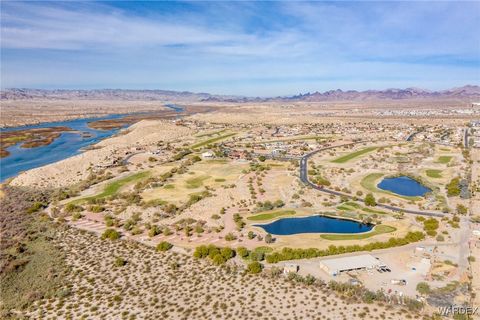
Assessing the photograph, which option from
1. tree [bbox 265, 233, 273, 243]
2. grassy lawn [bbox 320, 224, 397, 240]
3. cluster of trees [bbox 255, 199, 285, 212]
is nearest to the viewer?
tree [bbox 265, 233, 273, 243]

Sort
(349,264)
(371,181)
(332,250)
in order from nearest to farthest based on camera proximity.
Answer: (349,264) < (332,250) < (371,181)

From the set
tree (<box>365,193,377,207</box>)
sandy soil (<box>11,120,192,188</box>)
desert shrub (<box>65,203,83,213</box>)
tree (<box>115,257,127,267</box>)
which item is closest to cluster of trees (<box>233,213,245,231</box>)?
tree (<box>115,257,127,267</box>)

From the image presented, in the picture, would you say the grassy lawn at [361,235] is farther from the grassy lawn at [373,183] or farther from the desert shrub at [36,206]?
the desert shrub at [36,206]

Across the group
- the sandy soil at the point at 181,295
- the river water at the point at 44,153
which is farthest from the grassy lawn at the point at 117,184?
the river water at the point at 44,153

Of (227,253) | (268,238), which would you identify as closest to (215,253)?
(227,253)

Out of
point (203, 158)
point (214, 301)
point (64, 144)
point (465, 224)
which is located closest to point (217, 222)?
point (214, 301)

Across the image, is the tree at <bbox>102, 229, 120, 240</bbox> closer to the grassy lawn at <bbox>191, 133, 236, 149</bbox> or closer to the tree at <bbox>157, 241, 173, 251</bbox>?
the tree at <bbox>157, 241, 173, 251</bbox>

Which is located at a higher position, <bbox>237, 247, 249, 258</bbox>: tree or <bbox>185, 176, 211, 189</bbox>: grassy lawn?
<bbox>185, 176, 211, 189</bbox>: grassy lawn

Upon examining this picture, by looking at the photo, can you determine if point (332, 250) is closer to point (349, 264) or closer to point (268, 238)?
point (349, 264)
